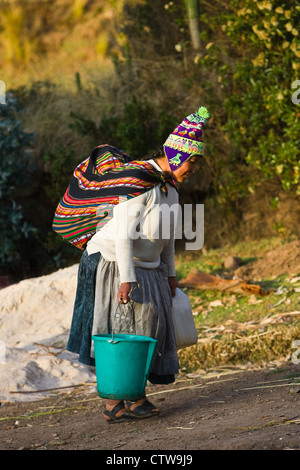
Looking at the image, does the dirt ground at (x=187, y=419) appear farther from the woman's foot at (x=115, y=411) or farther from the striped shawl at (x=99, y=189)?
the striped shawl at (x=99, y=189)

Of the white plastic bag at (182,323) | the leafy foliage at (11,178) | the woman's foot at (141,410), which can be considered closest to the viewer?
the woman's foot at (141,410)

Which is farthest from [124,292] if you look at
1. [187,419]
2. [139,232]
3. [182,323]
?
[187,419]

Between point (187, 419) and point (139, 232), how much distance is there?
1.13 meters

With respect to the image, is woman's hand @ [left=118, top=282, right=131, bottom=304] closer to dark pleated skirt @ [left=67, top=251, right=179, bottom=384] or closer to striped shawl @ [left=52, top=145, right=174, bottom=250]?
dark pleated skirt @ [left=67, top=251, right=179, bottom=384]

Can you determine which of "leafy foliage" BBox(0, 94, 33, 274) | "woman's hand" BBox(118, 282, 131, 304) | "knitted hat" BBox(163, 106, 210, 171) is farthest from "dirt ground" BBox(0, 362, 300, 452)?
"leafy foliage" BBox(0, 94, 33, 274)

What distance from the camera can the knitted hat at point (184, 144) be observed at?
4.01 m

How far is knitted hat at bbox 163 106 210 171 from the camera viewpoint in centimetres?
401

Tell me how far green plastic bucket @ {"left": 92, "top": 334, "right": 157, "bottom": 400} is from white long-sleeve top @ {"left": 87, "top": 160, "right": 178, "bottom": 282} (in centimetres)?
34

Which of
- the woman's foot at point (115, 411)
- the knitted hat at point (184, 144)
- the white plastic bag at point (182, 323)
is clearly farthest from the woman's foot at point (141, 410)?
the knitted hat at point (184, 144)

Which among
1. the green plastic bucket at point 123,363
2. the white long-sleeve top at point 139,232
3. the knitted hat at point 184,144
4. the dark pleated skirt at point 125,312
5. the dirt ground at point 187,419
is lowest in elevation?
the dirt ground at point 187,419

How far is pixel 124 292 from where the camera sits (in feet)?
12.9

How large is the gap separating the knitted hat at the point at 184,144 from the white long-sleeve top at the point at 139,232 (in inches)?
4.7
